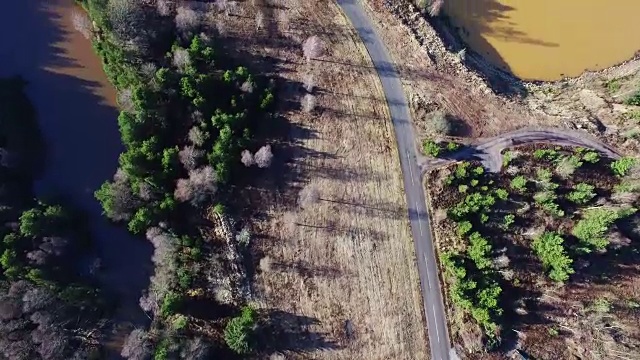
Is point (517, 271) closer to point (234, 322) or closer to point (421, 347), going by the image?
point (421, 347)

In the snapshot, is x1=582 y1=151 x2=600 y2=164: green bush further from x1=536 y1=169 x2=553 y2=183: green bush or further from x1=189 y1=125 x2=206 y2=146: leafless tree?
x1=189 y1=125 x2=206 y2=146: leafless tree

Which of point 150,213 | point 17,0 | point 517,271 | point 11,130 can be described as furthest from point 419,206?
point 17,0

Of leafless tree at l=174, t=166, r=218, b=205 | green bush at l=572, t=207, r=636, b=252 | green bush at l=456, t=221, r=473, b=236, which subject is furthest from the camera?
green bush at l=456, t=221, r=473, b=236

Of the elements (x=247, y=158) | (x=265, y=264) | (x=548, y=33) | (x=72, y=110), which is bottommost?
(x=265, y=264)

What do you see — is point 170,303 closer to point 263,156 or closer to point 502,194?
point 263,156

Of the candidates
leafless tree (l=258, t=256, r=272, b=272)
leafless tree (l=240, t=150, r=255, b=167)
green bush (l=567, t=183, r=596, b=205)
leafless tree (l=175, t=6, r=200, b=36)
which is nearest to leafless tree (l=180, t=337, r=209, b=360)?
leafless tree (l=258, t=256, r=272, b=272)

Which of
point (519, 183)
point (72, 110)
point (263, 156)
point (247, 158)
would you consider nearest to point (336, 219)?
point (263, 156)
